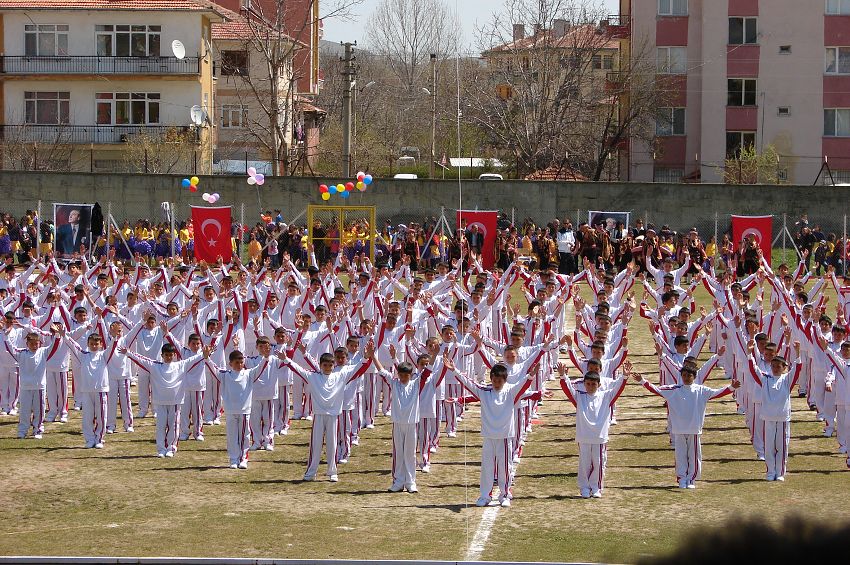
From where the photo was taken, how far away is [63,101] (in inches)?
1869

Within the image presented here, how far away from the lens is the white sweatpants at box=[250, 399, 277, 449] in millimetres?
15211

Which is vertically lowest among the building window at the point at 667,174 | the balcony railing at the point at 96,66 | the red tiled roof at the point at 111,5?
the building window at the point at 667,174

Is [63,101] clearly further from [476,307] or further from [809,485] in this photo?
[809,485]

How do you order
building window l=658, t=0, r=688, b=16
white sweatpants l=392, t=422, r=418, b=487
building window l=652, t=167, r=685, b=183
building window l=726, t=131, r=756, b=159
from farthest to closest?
building window l=652, t=167, r=685, b=183, building window l=658, t=0, r=688, b=16, building window l=726, t=131, r=756, b=159, white sweatpants l=392, t=422, r=418, b=487

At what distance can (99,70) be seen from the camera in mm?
47000

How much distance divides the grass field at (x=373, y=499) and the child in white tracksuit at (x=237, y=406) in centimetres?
29

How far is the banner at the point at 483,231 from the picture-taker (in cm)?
3192

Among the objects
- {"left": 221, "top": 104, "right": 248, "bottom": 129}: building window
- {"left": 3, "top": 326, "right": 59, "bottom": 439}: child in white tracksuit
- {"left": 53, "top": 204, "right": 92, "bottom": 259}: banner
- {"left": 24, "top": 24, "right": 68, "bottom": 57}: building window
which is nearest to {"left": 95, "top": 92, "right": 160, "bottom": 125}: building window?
{"left": 24, "top": 24, "right": 68, "bottom": 57}: building window

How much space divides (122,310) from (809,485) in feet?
35.9

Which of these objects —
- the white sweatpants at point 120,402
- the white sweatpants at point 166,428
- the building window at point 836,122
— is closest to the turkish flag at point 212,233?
the white sweatpants at point 120,402

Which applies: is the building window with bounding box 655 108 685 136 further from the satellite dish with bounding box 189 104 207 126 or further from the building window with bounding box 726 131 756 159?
the satellite dish with bounding box 189 104 207 126

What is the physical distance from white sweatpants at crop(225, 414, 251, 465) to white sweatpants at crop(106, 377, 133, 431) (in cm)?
258

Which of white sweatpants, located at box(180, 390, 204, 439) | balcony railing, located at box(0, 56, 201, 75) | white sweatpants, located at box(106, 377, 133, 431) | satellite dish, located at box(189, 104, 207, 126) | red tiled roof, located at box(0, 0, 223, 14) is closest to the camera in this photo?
white sweatpants, located at box(180, 390, 204, 439)

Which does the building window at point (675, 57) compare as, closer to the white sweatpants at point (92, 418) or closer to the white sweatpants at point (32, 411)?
the white sweatpants at point (32, 411)
